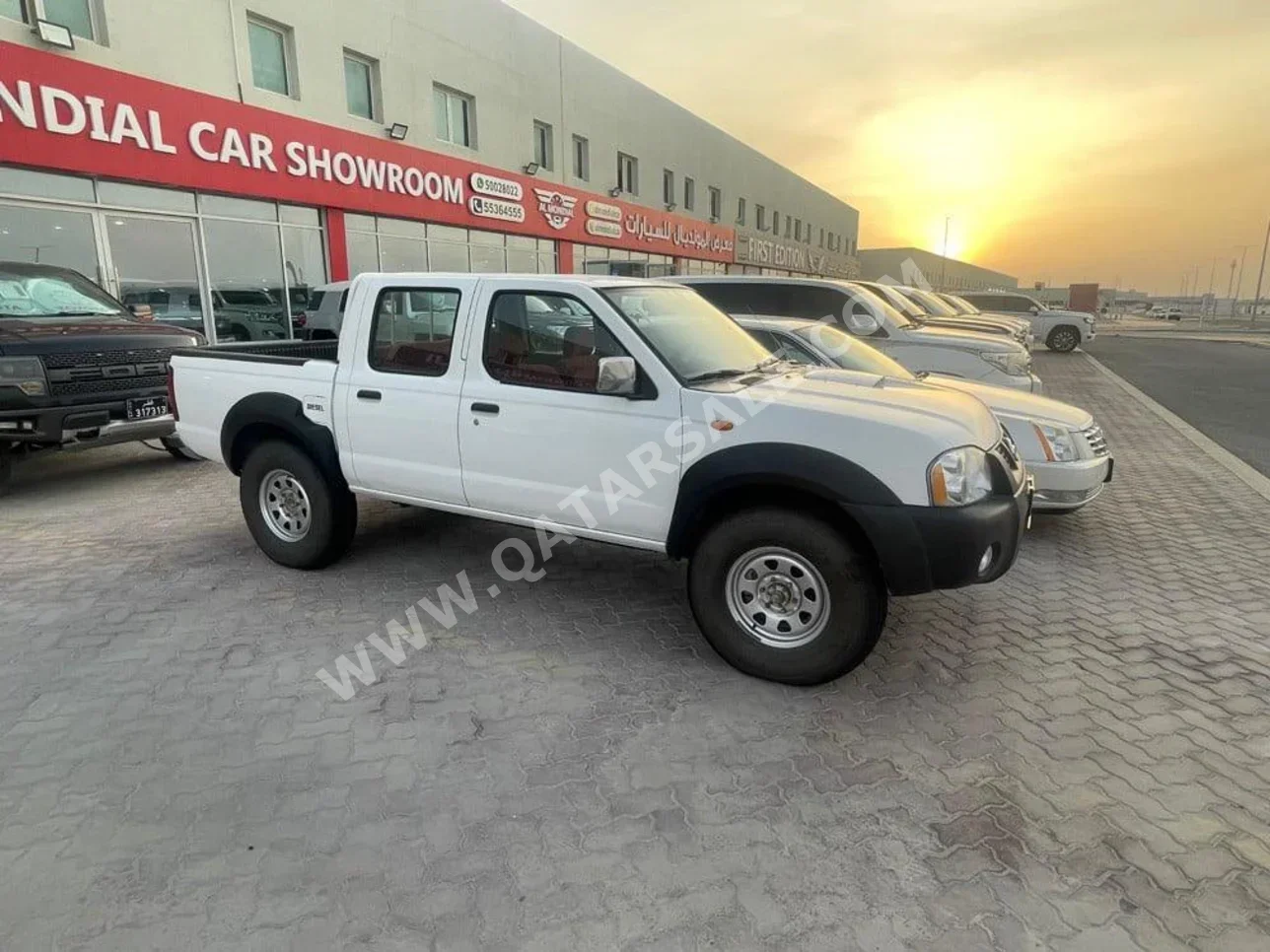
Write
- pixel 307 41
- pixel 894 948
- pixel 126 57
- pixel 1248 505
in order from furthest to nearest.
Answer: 1. pixel 307 41
2. pixel 126 57
3. pixel 1248 505
4. pixel 894 948

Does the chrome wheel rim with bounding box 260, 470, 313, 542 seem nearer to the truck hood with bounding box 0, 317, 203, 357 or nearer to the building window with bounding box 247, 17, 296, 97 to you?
the truck hood with bounding box 0, 317, 203, 357

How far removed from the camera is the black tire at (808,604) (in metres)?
3.22

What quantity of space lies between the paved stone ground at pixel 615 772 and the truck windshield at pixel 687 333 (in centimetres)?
143

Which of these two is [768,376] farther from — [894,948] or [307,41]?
[307,41]

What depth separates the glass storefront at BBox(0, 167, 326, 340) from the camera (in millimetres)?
10703

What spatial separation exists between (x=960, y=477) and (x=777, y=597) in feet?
3.14

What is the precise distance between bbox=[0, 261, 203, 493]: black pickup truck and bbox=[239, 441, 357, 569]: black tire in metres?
2.57

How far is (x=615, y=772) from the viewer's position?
2867 mm

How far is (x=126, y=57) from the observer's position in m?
11.3

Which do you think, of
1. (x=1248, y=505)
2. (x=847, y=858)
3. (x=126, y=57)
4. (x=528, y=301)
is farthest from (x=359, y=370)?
(x=126, y=57)

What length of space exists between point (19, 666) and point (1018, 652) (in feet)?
16.3

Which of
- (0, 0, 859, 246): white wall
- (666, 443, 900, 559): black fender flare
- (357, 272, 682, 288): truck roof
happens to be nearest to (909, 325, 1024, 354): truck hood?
(357, 272, 682, 288): truck roof

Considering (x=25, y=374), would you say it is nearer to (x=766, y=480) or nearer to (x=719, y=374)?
(x=719, y=374)

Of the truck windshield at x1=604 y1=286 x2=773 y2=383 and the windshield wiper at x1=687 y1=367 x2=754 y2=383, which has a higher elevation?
the truck windshield at x1=604 y1=286 x2=773 y2=383
